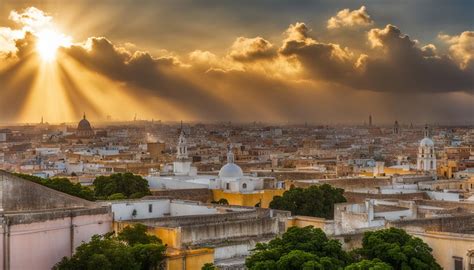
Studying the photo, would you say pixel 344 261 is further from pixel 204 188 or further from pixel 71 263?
pixel 204 188

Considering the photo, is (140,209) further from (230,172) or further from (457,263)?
(230,172)

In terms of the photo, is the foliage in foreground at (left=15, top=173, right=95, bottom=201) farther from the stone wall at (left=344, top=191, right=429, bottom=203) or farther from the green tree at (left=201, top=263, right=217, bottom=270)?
the stone wall at (left=344, top=191, right=429, bottom=203)

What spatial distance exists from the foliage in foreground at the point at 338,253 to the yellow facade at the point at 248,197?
19588 mm

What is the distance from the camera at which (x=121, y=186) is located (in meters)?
33.7

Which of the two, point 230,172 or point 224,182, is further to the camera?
point 230,172

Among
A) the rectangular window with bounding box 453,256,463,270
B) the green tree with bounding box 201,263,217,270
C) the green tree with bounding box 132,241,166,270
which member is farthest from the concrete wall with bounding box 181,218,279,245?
the rectangular window with bounding box 453,256,463,270

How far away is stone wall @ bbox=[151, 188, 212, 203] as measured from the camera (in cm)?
3472

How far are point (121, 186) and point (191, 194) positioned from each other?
4284mm

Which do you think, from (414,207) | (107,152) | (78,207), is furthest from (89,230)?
(107,152)

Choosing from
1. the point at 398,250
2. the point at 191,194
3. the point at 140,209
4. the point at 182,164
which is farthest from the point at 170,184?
the point at 398,250

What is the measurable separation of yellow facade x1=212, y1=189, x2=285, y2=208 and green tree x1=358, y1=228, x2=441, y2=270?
19515 millimetres

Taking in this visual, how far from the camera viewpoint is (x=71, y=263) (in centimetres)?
1656

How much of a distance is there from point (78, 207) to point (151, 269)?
10.5 feet

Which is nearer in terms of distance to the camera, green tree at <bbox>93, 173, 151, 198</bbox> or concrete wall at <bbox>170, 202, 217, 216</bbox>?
concrete wall at <bbox>170, 202, 217, 216</bbox>
